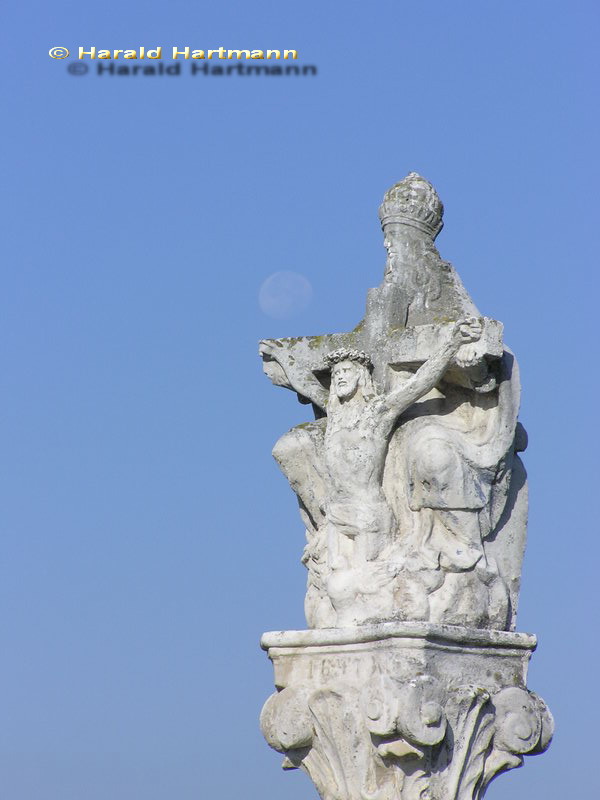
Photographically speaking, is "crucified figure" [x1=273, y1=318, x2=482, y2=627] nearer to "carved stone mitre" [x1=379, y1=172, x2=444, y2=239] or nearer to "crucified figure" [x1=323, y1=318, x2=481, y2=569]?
"crucified figure" [x1=323, y1=318, x2=481, y2=569]

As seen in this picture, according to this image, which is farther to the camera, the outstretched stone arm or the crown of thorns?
the crown of thorns

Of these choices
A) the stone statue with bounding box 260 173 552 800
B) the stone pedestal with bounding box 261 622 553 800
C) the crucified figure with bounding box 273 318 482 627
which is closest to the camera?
the stone pedestal with bounding box 261 622 553 800

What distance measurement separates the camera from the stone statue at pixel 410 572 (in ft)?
39.1

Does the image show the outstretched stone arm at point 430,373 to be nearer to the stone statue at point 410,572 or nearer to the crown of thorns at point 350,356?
the stone statue at point 410,572

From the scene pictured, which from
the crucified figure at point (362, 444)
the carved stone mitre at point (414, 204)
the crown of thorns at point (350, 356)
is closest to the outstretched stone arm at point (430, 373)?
the crucified figure at point (362, 444)

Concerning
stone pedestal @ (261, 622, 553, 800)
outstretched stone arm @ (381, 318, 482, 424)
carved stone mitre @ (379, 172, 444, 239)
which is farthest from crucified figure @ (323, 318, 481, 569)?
carved stone mitre @ (379, 172, 444, 239)

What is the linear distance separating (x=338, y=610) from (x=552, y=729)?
1.80 metres

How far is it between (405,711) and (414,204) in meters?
4.09

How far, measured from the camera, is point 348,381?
12.7m

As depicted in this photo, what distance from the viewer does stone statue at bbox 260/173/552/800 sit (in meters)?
11.9

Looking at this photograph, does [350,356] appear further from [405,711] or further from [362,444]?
[405,711]

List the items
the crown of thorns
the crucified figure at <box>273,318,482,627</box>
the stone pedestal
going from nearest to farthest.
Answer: the stone pedestal → the crucified figure at <box>273,318,482,627</box> → the crown of thorns

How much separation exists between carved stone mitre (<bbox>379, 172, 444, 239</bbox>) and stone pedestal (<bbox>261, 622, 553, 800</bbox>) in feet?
11.0

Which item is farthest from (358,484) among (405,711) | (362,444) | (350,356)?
(405,711)
